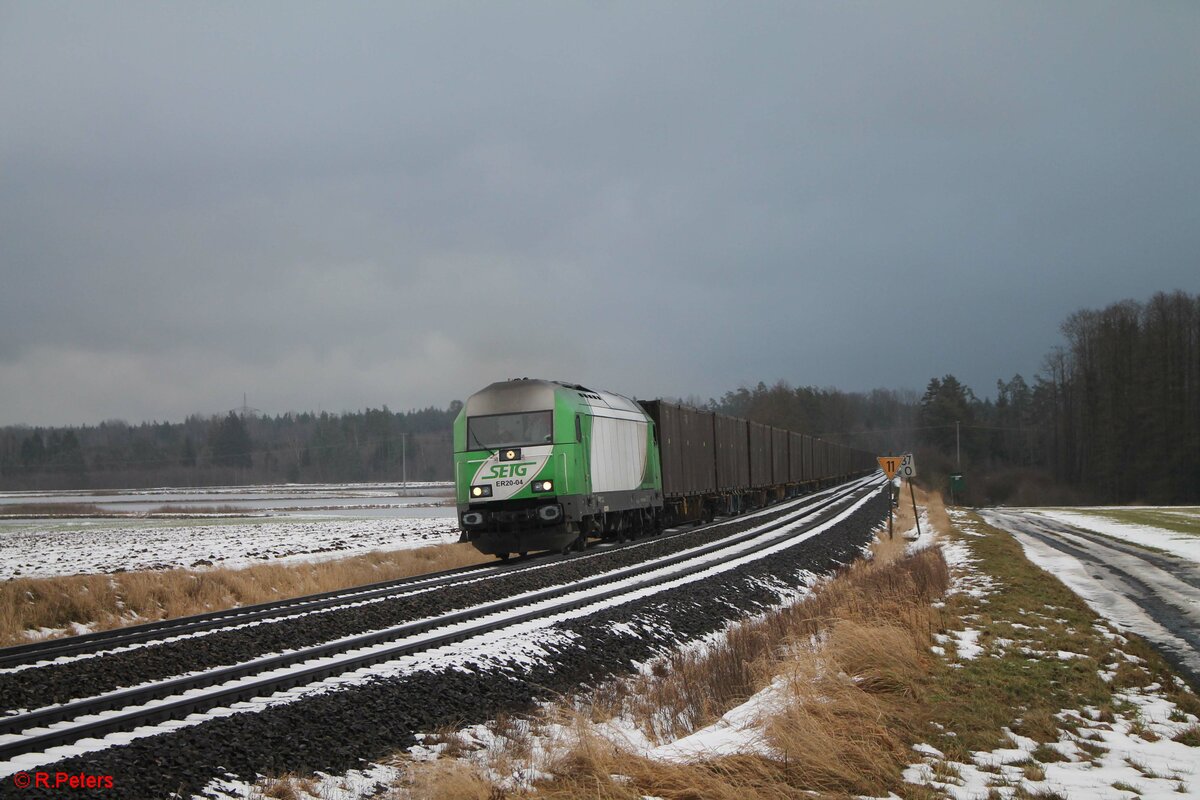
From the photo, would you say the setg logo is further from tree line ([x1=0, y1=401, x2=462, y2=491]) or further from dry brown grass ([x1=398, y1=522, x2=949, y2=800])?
tree line ([x1=0, y1=401, x2=462, y2=491])

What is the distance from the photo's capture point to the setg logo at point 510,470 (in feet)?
68.7

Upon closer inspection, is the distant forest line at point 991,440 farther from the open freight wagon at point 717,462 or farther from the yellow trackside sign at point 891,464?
the yellow trackside sign at point 891,464

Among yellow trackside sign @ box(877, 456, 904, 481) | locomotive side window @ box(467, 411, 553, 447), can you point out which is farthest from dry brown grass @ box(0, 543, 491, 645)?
yellow trackside sign @ box(877, 456, 904, 481)

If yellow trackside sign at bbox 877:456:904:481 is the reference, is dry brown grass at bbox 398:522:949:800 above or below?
below

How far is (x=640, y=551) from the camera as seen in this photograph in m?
22.2

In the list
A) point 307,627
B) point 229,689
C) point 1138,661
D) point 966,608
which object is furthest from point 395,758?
point 966,608

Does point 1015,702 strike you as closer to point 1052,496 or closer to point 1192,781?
point 1192,781

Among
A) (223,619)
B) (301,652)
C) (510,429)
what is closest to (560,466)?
(510,429)

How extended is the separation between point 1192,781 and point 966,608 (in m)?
7.51

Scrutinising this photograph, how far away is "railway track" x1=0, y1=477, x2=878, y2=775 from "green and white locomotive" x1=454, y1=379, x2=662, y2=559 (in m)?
0.93

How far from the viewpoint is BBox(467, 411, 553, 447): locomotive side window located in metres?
21.2

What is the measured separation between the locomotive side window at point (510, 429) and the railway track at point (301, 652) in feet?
8.69

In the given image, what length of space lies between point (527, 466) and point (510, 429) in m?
1.02

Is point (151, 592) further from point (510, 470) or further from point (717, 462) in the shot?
point (717, 462)
